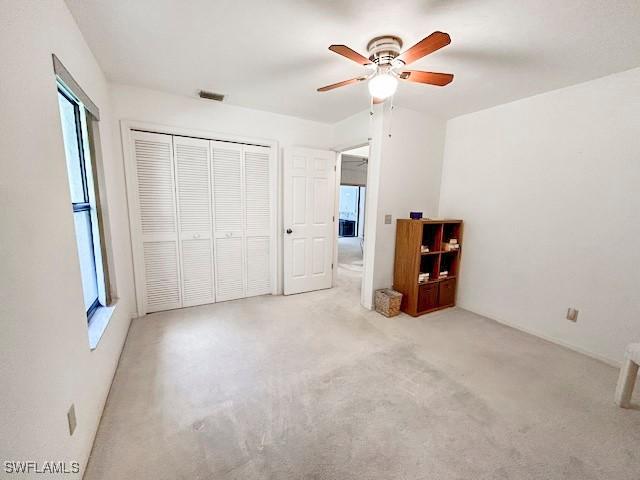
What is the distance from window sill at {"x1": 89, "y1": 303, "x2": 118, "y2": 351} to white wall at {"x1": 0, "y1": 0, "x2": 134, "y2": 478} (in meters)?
0.12

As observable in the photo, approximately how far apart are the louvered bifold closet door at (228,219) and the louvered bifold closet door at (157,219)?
0.46 m

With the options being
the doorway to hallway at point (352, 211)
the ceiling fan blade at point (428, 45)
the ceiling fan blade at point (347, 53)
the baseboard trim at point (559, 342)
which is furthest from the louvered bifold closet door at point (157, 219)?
the baseboard trim at point (559, 342)

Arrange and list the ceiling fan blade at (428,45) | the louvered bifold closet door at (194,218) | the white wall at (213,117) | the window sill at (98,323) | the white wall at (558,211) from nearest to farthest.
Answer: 1. the ceiling fan blade at (428,45)
2. the window sill at (98,323)
3. the white wall at (558,211)
4. the white wall at (213,117)
5. the louvered bifold closet door at (194,218)

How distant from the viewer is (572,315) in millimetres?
2471

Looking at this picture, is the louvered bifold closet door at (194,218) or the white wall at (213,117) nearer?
the white wall at (213,117)

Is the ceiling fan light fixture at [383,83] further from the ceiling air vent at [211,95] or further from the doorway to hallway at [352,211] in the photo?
the doorway to hallway at [352,211]

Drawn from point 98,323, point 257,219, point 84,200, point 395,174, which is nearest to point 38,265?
point 98,323

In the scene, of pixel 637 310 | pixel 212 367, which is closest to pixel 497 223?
pixel 637 310

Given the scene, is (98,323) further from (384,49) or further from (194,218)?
(384,49)

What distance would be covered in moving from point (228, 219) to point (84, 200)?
1.45m

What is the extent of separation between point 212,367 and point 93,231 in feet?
4.74

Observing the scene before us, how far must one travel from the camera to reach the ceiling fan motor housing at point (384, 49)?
68.8 inches

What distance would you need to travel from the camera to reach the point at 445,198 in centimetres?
354

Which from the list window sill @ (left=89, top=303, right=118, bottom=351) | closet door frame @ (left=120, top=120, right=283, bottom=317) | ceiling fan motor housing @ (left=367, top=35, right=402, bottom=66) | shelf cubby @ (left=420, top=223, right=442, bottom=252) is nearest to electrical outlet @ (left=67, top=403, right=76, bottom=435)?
window sill @ (left=89, top=303, right=118, bottom=351)
